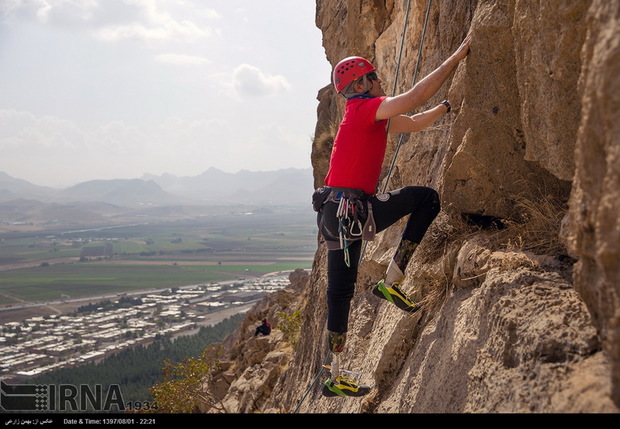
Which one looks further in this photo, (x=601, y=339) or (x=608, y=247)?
(x=601, y=339)

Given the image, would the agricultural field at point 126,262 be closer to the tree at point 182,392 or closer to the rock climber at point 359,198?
the tree at point 182,392

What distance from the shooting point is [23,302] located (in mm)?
100375

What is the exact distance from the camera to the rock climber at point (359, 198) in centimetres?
402

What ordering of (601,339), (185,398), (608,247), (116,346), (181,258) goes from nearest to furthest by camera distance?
(608,247)
(601,339)
(185,398)
(116,346)
(181,258)

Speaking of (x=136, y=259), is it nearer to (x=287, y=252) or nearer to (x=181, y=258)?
(x=181, y=258)

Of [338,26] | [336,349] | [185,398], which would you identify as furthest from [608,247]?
[185,398]

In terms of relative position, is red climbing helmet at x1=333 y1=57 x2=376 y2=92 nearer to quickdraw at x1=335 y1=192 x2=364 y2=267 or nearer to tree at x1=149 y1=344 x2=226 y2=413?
quickdraw at x1=335 y1=192 x2=364 y2=267

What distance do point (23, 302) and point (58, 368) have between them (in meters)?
49.4

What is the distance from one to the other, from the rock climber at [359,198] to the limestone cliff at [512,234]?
0.39m

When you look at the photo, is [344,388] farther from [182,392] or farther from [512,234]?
[182,392]

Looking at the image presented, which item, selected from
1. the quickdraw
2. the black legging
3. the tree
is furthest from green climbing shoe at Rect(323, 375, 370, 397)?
the tree

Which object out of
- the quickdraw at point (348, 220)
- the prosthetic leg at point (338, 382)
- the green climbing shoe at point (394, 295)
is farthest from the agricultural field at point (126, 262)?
the quickdraw at point (348, 220)

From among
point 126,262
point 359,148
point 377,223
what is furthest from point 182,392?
point 126,262

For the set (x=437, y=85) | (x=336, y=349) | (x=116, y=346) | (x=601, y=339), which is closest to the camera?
(x=601, y=339)
